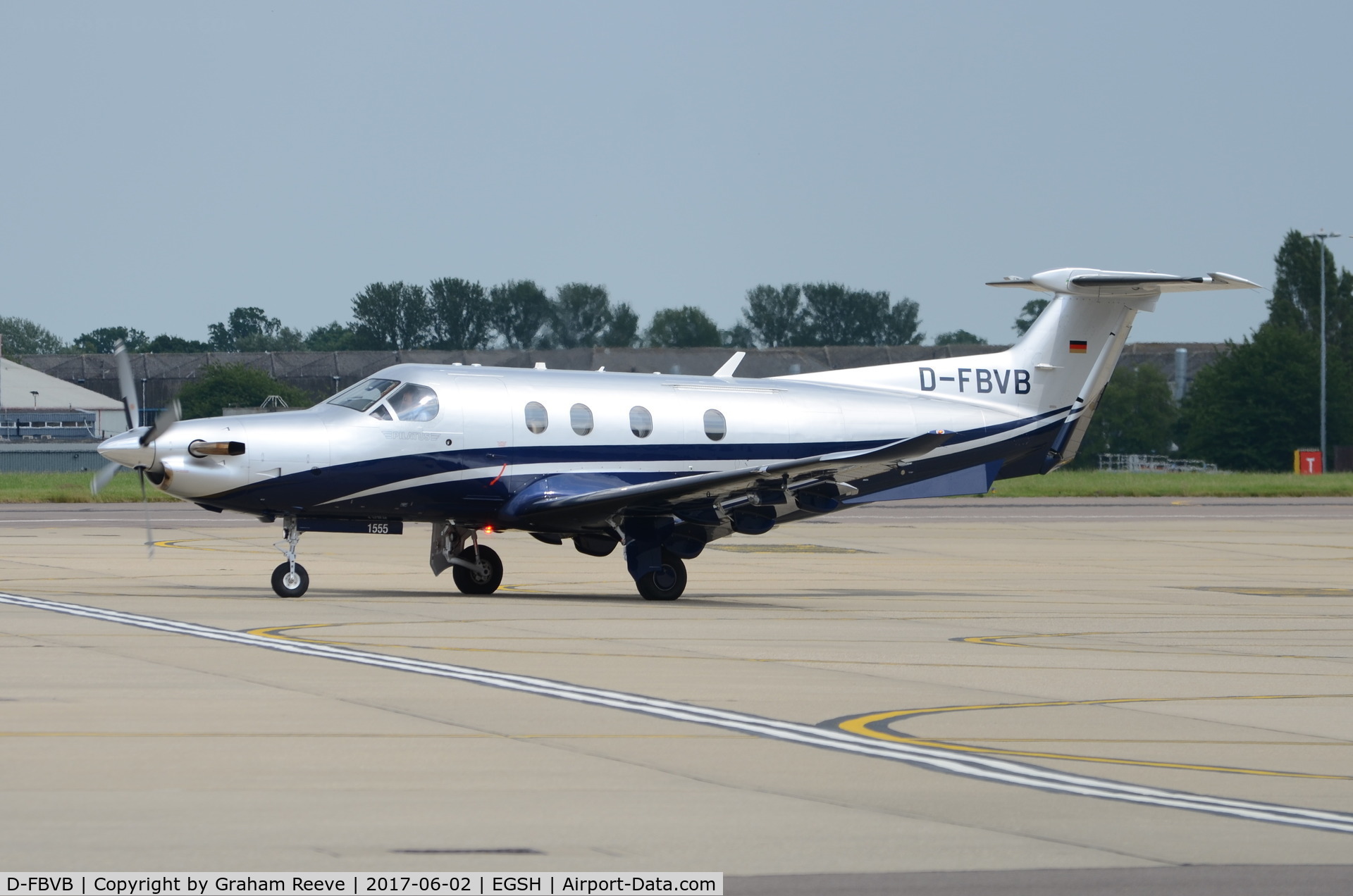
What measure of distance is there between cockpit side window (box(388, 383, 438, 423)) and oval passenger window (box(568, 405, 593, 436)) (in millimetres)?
1855

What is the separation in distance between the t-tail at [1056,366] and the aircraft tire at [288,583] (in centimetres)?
848

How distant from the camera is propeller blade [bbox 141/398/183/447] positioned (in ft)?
63.8

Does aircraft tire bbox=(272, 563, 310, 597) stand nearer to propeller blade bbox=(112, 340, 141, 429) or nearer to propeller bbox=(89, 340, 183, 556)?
propeller bbox=(89, 340, 183, 556)

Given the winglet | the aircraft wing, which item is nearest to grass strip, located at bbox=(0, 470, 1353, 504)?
the winglet

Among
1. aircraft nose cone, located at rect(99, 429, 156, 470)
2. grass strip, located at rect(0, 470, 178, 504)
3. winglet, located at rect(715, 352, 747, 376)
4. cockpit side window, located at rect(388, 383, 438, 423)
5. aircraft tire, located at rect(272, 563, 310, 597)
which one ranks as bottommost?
aircraft tire, located at rect(272, 563, 310, 597)

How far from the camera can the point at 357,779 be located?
8914 millimetres

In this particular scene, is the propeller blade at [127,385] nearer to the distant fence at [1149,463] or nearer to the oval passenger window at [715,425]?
the oval passenger window at [715,425]

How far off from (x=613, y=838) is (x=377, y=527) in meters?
14.3

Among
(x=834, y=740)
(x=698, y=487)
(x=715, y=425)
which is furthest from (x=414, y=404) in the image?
(x=834, y=740)

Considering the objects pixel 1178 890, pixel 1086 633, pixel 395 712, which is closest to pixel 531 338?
pixel 1086 633

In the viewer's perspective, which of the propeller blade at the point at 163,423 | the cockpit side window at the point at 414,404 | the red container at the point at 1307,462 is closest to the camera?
the propeller blade at the point at 163,423

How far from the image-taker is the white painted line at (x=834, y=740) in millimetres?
8562

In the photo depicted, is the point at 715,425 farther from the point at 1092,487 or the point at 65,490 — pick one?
the point at 1092,487

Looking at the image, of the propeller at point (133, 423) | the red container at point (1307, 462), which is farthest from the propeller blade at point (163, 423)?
the red container at point (1307, 462)
